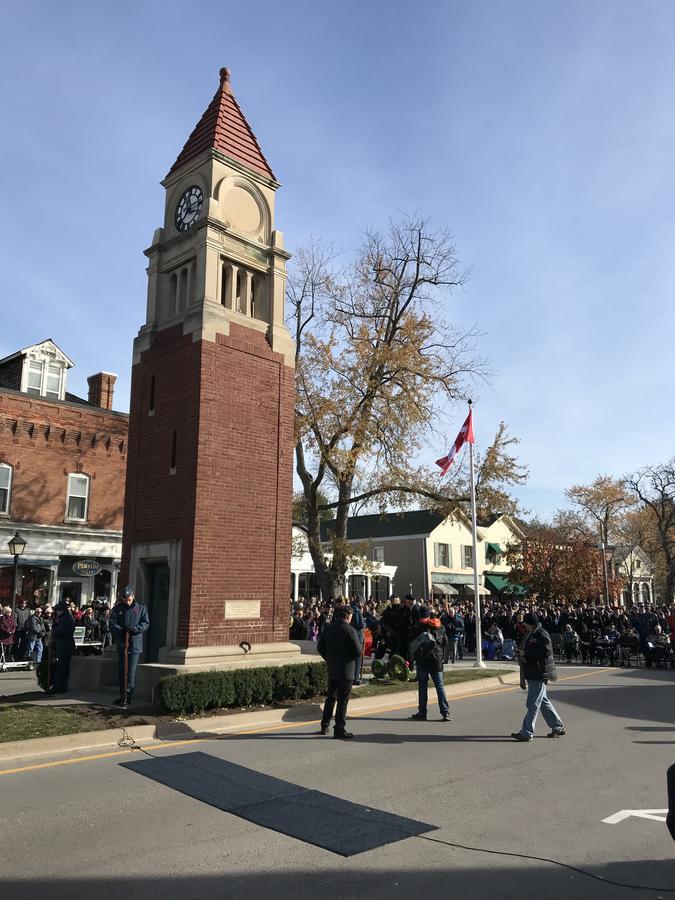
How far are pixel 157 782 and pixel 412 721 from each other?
17.0ft

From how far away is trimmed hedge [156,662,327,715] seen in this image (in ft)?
34.9

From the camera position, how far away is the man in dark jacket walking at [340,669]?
9930 millimetres

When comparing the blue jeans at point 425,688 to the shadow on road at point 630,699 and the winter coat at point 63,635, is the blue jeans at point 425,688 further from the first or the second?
the winter coat at point 63,635

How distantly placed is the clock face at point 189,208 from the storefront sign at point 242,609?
780 cm

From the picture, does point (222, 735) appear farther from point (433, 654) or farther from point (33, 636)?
point (33, 636)

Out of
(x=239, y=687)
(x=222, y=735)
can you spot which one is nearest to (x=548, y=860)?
(x=222, y=735)

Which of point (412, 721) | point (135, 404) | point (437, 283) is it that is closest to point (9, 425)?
point (135, 404)

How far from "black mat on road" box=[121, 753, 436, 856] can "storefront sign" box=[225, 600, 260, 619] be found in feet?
16.0

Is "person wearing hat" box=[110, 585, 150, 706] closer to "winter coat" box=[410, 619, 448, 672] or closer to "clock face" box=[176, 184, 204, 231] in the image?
"winter coat" box=[410, 619, 448, 672]

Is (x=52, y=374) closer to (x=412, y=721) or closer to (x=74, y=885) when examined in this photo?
(x=412, y=721)

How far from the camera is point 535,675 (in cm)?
988

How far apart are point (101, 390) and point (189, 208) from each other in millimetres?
20503

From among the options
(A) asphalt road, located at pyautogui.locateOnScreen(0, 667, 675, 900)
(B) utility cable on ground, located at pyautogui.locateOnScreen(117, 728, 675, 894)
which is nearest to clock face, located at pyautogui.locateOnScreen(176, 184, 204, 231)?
(A) asphalt road, located at pyautogui.locateOnScreen(0, 667, 675, 900)

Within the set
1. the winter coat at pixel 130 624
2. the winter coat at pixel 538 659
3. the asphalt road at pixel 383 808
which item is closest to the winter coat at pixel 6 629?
the winter coat at pixel 130 624
